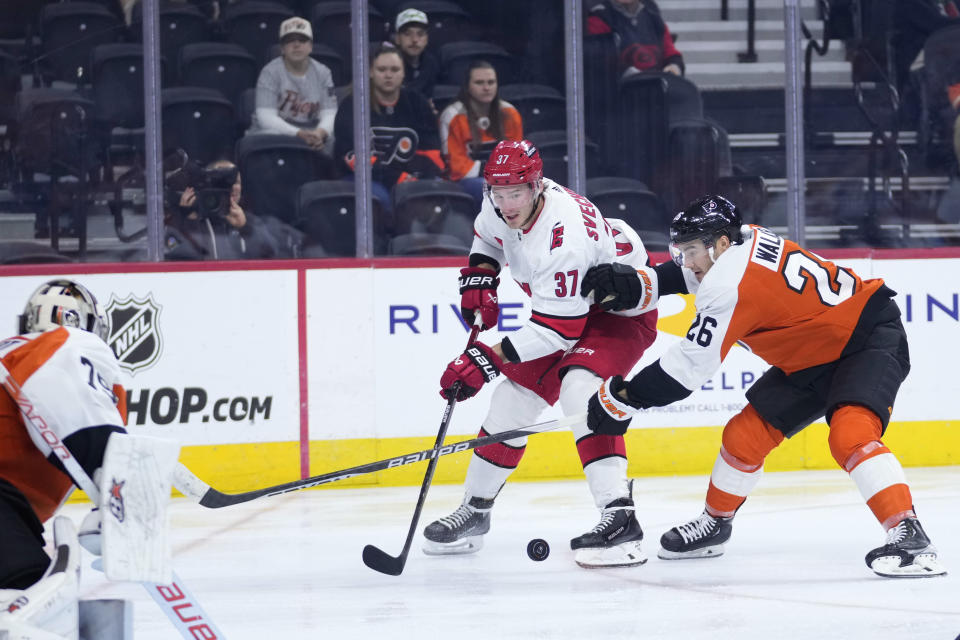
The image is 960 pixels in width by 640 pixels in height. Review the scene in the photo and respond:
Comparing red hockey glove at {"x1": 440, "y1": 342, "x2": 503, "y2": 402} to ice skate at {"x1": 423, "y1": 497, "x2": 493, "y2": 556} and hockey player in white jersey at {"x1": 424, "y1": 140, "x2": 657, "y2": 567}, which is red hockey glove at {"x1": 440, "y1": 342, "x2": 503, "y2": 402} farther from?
ice skate at {"x1": 423, "y1": 497, "x2": 493, "y2": 556}

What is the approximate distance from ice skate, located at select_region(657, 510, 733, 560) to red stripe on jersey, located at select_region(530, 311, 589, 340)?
620mm

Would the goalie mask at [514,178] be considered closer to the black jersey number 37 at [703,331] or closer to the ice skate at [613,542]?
the black jersey number 37 at [703,331]

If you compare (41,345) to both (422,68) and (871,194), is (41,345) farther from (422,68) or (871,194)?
(871,194)

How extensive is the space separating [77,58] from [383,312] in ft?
5.25

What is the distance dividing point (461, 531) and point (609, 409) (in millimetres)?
673

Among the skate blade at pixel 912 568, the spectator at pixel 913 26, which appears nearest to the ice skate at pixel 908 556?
the skate blade at pixel 912 568

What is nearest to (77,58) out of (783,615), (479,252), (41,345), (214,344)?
(214,344)

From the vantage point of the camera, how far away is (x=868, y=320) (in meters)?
3.15

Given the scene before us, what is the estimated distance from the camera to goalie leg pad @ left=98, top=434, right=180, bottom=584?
1813 mm

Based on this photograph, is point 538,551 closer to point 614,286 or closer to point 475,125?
point 614,286

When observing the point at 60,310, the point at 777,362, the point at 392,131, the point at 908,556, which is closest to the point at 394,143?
Answer: the point at 392,131

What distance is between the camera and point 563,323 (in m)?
3.26

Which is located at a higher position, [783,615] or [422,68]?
[422,68]

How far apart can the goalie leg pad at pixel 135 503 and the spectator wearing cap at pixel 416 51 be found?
3370 millimetres
